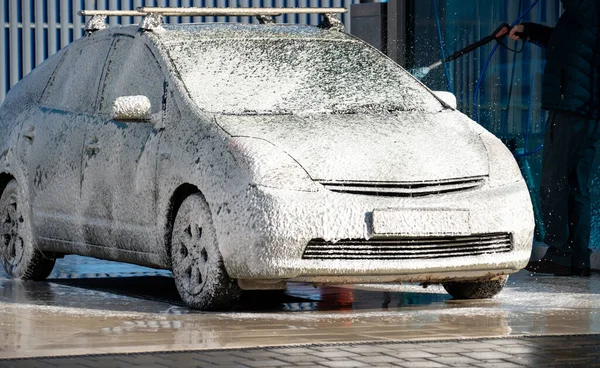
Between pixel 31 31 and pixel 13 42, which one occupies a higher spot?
pixel 31 31

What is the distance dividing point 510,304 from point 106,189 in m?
2.44

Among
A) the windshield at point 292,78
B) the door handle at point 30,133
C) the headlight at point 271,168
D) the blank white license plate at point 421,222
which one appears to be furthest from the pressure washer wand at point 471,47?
the headlight at point 271,168

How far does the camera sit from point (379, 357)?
688cm

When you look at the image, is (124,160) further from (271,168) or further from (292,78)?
(271,168)

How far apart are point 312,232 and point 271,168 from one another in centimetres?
39

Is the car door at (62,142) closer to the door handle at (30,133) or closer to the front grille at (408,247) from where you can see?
the door handle at (30,133)

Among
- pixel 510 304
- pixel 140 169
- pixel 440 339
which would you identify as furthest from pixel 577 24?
pixel 440 339

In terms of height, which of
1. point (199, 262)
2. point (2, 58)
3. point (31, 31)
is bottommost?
point (2, 58)

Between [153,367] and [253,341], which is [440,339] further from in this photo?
[153,367]

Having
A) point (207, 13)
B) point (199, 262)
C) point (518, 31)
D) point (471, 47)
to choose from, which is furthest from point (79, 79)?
point (471, 47)

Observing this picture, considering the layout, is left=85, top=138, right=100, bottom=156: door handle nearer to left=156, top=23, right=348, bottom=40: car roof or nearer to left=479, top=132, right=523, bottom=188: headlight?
left=156, top=23, right=348, bottom=40: car roof

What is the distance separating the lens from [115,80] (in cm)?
1031

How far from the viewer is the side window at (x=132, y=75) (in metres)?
9.69

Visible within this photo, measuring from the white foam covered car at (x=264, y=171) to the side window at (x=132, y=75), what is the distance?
0.6 inches
